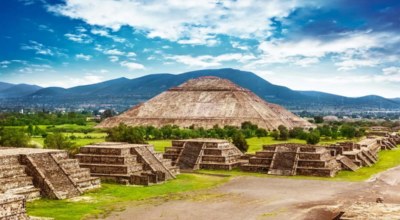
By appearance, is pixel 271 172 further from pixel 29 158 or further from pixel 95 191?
pixel 29 158

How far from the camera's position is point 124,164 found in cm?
4538

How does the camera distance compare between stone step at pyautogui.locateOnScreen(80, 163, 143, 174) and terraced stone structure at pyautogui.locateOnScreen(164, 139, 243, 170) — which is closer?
stone step at pyautogui.locateOnScreen(80, 163, 143, 174)

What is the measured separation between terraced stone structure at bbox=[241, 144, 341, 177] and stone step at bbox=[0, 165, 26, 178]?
26391 mm

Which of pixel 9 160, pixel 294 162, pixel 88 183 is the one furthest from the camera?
pixel 294 162

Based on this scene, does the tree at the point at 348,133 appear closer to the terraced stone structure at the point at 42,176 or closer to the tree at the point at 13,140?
the tree at the point at 13,140

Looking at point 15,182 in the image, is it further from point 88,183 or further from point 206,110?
point 206,110

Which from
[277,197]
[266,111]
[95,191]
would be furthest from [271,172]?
[266,111]

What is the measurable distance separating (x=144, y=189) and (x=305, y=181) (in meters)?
15.8

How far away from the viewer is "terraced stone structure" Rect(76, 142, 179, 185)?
44.3 m

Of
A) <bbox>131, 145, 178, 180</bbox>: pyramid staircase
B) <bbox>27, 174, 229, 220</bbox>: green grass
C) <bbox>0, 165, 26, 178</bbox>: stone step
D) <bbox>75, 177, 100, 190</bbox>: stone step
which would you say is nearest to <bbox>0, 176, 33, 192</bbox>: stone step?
<bbox>0, 165, 26, 178</bbox>: stone step

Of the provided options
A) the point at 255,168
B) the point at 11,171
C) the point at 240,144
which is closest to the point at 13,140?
the point at 11,171

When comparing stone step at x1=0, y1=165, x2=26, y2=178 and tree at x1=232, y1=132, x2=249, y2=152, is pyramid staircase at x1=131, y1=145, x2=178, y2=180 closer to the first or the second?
stone step at x1=0, y1=165, x2=26, y2=178

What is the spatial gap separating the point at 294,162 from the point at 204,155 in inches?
437

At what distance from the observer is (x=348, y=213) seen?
25250mm
